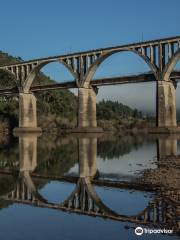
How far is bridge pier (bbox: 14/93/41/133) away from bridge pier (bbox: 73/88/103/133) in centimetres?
1050

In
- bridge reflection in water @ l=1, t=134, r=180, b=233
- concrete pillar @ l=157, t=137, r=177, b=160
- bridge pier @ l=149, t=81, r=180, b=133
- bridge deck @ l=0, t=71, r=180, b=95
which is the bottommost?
bridge reflection in water @ l=1, t=134, r=180, b=233

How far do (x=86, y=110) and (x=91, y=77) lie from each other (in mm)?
4771

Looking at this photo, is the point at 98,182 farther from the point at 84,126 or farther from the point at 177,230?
the point at 84,126

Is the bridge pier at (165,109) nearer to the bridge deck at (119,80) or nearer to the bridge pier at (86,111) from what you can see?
the bridge deck at (119,80)

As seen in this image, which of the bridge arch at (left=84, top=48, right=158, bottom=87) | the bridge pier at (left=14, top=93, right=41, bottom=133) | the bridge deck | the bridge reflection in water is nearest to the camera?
the bridge reflection in water

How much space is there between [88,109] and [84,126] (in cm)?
252

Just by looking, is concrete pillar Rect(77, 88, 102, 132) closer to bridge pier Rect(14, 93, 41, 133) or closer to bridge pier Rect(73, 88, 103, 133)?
bridge pier Rect(73, 88, 103, 133)

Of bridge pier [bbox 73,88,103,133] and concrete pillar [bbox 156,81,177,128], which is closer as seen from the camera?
concrete pillar [bbox 156,81,177,128]

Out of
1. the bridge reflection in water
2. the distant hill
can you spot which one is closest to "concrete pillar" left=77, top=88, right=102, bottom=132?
the distant hill

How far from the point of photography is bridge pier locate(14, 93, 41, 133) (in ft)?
222

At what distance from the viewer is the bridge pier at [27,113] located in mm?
67750

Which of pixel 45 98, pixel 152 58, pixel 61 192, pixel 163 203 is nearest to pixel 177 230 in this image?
pixel 163 203

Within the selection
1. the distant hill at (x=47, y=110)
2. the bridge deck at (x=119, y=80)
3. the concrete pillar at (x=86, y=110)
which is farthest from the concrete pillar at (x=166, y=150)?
the distant hill at (x=47, y=110)

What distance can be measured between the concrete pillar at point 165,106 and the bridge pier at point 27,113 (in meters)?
23.8
